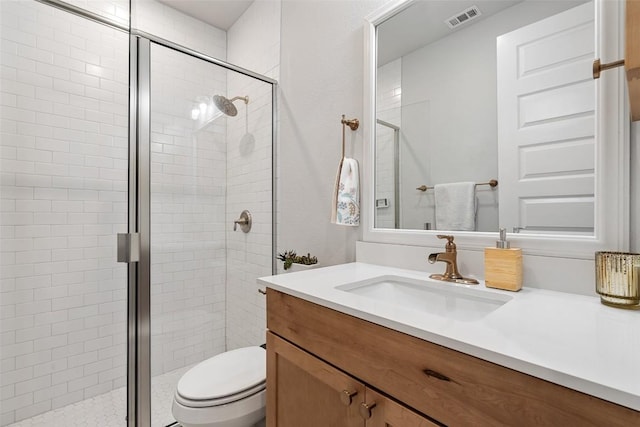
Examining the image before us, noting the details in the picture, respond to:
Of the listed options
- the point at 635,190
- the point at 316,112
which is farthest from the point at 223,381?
the point at 635,190

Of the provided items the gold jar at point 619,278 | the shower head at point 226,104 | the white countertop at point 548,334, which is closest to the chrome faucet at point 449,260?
the white countertop at point 548,334

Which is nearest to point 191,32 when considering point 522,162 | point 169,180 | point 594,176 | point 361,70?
point 169,180

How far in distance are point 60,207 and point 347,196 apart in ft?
5.35

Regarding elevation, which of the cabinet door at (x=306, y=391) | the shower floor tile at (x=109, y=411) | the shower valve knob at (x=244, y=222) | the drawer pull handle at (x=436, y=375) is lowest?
the shower floor tile at (x=109, y=411)

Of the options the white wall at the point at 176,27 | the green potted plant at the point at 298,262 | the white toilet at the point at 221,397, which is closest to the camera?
the white toilet at the point at 221,397

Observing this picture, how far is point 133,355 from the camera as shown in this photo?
1.38 meters

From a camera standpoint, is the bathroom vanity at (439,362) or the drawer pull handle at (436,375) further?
the drawer pull handle at (436,375)

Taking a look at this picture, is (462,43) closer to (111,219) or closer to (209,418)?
(209,418)

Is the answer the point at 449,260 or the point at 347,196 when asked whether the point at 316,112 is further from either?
the point at 449,260

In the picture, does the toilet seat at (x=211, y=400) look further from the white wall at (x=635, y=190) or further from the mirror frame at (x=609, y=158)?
the white wall at (x=635, y=190)

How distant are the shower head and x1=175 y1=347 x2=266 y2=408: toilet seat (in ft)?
4.31

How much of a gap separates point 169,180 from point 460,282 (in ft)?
4.51

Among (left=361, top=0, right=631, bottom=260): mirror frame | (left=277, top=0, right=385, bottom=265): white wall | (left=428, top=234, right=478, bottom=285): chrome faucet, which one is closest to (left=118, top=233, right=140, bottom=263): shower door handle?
(left=277, top=0, right=385, bottom=265): white wall

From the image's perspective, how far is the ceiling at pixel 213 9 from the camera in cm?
213
